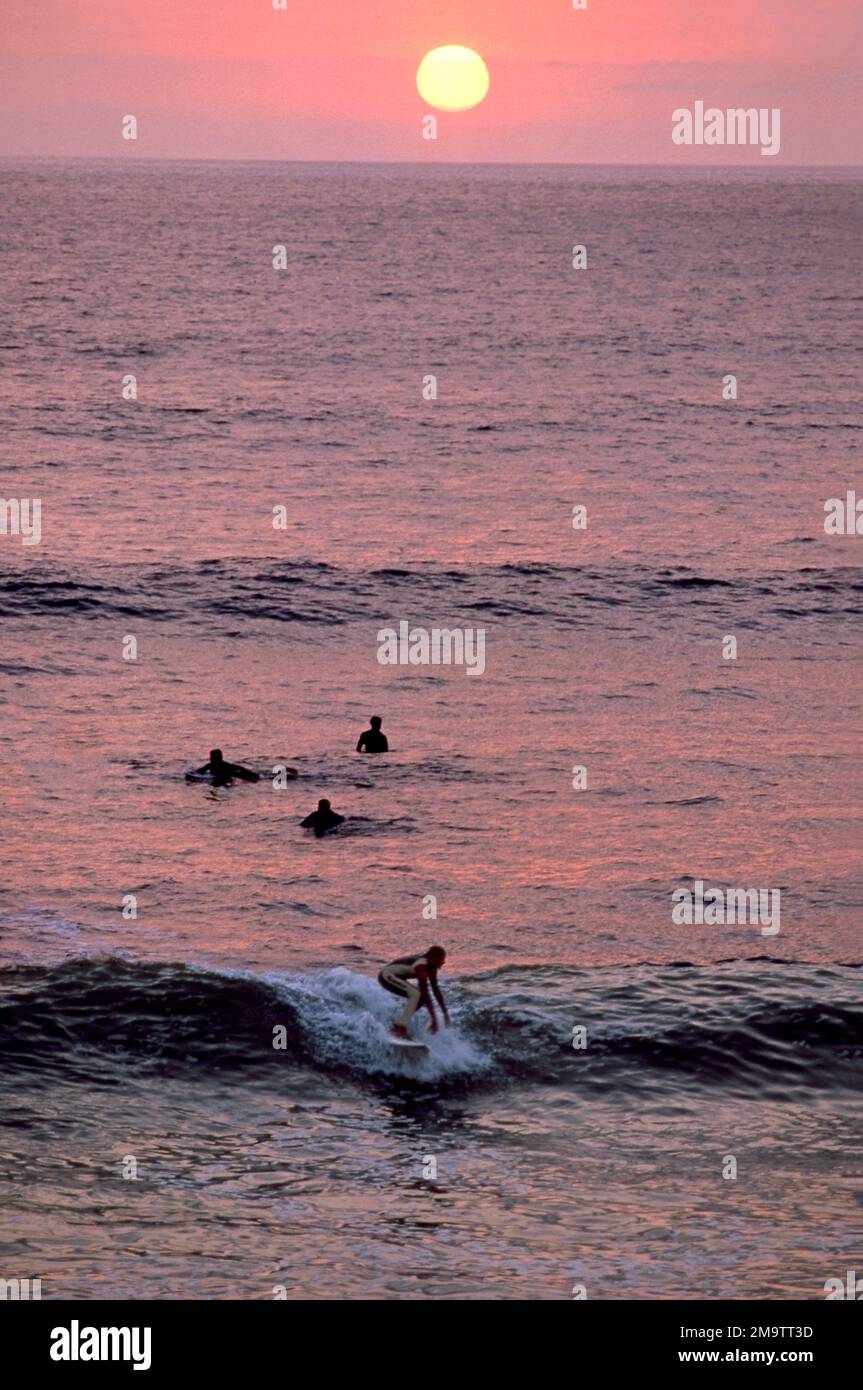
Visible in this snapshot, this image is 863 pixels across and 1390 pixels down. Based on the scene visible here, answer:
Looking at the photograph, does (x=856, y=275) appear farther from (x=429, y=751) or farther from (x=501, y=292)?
(x=429, y=751)

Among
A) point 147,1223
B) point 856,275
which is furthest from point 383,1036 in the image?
point 856,275

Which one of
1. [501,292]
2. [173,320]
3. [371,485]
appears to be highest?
[501,292]

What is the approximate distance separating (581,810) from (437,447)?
1708 inches

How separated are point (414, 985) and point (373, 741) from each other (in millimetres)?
13167

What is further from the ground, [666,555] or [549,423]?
[549,423]

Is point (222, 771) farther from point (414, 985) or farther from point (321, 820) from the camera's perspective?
point (414, 985)

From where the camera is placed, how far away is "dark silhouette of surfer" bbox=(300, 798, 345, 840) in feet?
92.6

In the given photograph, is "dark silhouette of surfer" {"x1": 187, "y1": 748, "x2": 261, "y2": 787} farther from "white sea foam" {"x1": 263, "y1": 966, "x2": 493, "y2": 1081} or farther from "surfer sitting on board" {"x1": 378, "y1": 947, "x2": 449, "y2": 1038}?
"surfer sitting on board" {"x1": 378, "y1": 947, "x2": 449, "y2": 1038}

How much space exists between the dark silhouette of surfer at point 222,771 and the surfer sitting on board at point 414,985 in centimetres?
1139

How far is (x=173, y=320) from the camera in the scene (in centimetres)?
10462

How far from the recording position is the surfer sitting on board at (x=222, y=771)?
30.7m

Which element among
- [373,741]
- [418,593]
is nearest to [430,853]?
[373,741]

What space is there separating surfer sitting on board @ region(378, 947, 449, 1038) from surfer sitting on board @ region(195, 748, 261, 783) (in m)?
11.4

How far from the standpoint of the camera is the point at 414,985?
19.9 meters
